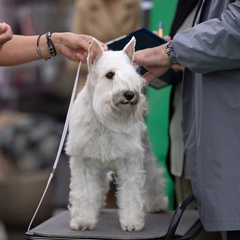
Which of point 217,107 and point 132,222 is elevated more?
point 217,107

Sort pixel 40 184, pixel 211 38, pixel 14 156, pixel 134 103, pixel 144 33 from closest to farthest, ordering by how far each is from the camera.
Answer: pixel 211 38 < pixel 134 103 < pixel 144 33 < pixel 40 184 < pixel 14 156

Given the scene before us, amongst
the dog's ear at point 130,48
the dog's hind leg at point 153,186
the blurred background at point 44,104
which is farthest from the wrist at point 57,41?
the blurred background at point 44,104

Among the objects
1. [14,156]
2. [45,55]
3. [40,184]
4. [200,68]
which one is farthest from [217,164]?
[14,156]

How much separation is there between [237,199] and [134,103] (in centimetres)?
62

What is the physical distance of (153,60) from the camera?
3113mm

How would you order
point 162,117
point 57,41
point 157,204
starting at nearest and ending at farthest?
point 57,41
point 157,204
point 162,117

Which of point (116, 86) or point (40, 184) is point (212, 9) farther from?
point (40, 184)

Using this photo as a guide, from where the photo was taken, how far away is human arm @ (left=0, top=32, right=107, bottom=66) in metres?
3.18

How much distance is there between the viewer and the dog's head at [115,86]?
2.96 metres

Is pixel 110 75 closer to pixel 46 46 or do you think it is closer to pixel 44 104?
pixel 46 46

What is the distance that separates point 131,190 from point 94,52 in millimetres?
687

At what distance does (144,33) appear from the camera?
3289mm

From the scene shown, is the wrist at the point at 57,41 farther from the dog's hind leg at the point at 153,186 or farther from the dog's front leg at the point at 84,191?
the dog's hind leg at the point at 153,186

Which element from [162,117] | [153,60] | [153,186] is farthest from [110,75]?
[162,117]
